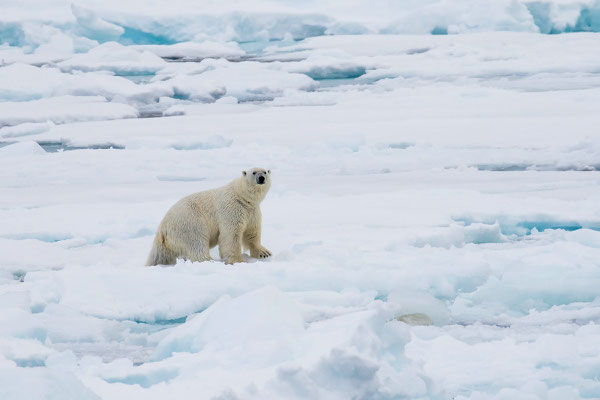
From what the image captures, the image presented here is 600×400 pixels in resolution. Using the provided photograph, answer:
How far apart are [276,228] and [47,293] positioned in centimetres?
149

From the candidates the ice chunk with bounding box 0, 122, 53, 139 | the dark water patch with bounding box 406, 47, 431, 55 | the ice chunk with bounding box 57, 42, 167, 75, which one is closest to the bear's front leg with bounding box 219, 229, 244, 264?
the ice chunk with bounding box 0, 122, 53, 139

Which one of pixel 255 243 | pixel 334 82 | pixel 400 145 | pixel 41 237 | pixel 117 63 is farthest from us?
pixel 117 63

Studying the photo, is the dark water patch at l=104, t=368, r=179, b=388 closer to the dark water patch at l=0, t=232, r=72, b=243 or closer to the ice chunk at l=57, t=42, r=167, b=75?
the dark water patch at l=0, t=232, r=72, b=243

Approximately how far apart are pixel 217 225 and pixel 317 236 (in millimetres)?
562

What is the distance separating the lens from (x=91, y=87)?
10922mm

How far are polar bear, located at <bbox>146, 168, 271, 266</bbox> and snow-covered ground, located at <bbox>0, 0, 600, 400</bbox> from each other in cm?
19

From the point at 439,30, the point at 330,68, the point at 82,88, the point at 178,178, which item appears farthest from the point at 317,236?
the point at 439,30

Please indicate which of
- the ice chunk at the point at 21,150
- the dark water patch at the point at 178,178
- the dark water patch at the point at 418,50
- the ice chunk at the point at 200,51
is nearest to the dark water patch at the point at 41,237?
the dark water patch at the point at 178,178

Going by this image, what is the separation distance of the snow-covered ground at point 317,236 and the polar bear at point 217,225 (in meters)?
0.19

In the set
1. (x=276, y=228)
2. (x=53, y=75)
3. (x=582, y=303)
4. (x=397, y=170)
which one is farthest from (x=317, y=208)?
(x=53, y=75)

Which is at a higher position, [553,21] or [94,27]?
[94,27]

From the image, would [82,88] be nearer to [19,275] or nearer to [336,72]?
[336,72]

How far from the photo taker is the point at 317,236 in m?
3.95

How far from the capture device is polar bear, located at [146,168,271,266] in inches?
141
